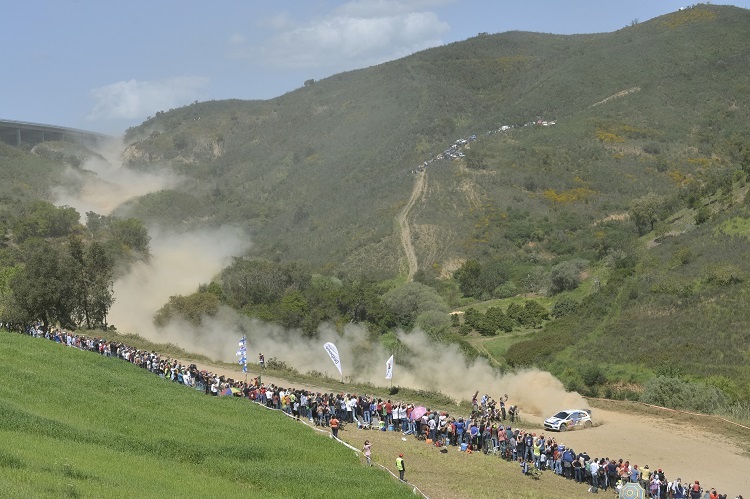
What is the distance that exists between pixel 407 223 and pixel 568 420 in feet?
253

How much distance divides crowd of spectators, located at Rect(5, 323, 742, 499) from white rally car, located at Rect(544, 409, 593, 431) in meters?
1.69

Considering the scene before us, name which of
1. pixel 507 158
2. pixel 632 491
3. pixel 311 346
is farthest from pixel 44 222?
pixel 632 491

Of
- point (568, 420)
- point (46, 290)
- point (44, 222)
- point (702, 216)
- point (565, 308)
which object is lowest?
point (568, 420)

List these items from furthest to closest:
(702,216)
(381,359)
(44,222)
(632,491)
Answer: (44,222) → (702,216) → (381,359) → (632,491)

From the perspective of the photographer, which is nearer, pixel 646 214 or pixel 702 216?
pixel 702 216

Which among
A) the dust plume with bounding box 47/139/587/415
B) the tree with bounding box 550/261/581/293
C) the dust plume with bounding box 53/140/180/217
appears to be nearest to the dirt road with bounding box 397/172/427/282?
the tree with bounding box 550/261/581/293

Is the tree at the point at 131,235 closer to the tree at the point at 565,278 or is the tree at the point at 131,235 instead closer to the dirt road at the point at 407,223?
the dirt road at the point at 407,223

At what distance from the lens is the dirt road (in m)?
109

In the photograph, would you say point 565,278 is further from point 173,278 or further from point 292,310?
point 173,278

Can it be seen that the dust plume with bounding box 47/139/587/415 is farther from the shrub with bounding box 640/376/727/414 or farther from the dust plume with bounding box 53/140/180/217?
the dust plume with bounding box 53/140/180/217

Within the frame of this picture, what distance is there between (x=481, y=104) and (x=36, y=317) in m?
142

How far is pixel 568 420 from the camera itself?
146ft

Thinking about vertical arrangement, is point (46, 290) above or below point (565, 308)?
below

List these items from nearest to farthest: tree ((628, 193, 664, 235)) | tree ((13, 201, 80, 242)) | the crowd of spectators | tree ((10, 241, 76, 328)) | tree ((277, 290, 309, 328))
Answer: the crowd of spectators → tree ((10, 241, 76, 328)) → tree ((277, 290, 309, 328)) → tree ((628, 193, 664, 235)) → tree ((13, 201, 80, 242))
